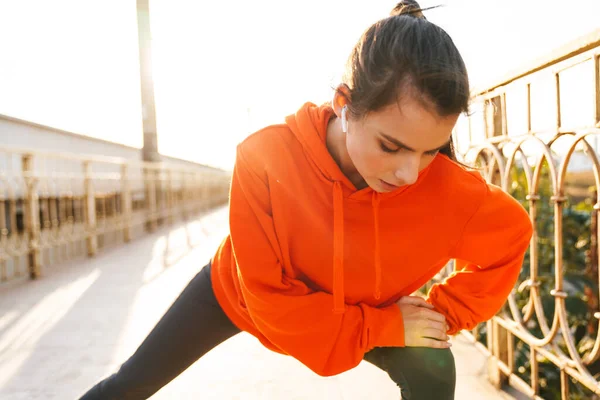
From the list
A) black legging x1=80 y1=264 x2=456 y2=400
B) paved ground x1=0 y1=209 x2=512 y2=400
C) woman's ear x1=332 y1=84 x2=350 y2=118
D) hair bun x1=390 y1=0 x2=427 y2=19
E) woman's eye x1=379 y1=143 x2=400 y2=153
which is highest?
hair bun x1=390 y1=0 x2=427 y2=19

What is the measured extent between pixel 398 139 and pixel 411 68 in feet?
0.49

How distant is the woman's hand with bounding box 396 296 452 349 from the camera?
117 cm

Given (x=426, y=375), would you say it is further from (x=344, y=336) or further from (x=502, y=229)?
(x=502, y=229)

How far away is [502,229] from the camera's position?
4.01 ft

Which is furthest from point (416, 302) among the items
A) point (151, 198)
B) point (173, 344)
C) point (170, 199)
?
point (170, 199)

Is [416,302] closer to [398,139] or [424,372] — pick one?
[424,372]

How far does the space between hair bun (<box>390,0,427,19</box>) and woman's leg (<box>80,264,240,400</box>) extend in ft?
→ 3.12

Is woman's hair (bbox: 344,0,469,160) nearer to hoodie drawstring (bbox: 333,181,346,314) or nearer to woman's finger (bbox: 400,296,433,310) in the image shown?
hoodie drawstring (bbox: 333,181,346,314)

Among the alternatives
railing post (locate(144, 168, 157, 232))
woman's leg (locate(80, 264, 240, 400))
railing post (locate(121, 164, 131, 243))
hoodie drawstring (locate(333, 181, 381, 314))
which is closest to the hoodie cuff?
hoodie drawstring (locate(333, 181, 381, 314))

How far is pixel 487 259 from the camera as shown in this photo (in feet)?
4.14

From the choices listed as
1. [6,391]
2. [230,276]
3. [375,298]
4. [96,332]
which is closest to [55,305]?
[96,332]

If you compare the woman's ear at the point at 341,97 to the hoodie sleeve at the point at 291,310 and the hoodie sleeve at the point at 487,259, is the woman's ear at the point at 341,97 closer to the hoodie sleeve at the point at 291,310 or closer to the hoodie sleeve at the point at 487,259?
the hoodie sleeve at the point at 291,310

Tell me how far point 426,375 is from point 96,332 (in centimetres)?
208

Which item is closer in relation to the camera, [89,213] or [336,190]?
[336,190]
